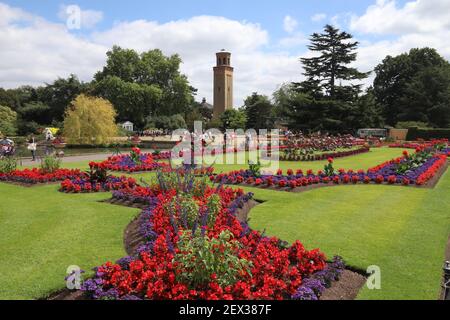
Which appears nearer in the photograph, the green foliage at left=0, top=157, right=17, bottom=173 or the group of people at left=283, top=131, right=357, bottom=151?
the green foliage at left=0, top=157, right=17, bottom=173

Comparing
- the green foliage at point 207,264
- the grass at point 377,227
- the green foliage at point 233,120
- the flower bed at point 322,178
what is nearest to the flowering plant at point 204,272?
the green foliage at point 207,264

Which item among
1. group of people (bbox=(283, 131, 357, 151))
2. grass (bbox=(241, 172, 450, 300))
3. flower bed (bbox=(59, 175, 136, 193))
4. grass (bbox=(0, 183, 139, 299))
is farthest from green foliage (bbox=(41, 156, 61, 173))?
group of people (bbox=(283, 131, 357, 151))

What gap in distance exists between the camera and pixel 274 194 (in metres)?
10.9

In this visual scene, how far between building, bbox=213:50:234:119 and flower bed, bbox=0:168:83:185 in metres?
61.2

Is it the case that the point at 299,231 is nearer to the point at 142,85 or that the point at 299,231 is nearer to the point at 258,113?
the point at 142,85

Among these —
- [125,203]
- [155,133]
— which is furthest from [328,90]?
[125,203]

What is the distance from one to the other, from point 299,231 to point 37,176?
952cm

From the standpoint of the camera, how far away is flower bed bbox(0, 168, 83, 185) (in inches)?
499

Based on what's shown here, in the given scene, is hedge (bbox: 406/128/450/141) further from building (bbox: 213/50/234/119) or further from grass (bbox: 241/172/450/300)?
building (bbox: 213/50/234/119)

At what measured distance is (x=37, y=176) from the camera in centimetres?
1281

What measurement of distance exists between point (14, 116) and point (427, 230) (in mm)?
55593

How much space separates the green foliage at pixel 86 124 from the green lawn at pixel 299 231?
21616mm

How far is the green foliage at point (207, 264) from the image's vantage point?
426 centimetres
